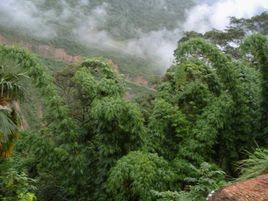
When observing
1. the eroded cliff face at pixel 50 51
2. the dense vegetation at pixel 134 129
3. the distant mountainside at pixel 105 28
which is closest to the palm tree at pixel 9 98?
the dense vegetation at pixel 134 129

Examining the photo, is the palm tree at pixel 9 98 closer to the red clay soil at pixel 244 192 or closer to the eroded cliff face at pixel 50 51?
the red clay soil at pixel 244 192

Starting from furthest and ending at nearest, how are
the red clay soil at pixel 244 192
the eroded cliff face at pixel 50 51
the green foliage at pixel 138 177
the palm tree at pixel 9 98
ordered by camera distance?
1. the eroded cliff face at pixel 50 51
2. the green foliage at pixel 138 177
3. the palm tree at pixel 9 98
4. the red clay soil at pixel 244 192

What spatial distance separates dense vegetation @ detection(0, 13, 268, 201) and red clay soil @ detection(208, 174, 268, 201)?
358 cm

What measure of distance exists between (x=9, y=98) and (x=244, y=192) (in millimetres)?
5149

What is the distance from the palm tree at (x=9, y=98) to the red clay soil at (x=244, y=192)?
14.5ft

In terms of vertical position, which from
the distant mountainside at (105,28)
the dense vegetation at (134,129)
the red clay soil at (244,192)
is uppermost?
the distant mountainside at (105,28)

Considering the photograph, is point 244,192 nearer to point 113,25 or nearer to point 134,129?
point 134,129

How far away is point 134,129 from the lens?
8547 millimetres

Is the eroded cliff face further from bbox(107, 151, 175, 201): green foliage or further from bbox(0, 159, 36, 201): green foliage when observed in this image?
bbox(107, 151, 175, 201): green foliage

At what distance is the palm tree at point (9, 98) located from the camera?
768cm

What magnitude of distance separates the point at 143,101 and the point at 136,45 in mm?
74888

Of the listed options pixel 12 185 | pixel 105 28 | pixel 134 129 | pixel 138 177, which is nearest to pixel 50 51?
pixel 105 28

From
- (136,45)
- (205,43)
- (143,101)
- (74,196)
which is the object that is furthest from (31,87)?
(136,45)

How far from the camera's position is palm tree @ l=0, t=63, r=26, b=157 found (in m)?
7.68
